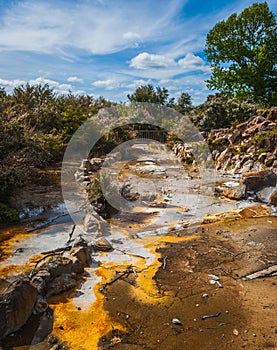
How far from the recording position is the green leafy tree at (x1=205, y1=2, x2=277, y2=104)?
19.0 m

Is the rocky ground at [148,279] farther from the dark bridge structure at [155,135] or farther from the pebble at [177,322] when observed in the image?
the dark bridge structure at [155,135]

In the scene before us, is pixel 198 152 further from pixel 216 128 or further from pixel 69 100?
pixel 69 100

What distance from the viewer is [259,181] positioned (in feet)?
35.6

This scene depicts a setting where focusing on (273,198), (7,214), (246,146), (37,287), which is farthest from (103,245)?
(246,146)

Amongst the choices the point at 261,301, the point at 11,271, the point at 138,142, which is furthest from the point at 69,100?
the point at 261,301

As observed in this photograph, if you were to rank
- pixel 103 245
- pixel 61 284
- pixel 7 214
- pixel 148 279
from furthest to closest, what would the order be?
pixel 7 214
pixel 103 245
pixel 148 279
pixel 61 284

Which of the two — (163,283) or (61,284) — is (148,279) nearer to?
(163,283)

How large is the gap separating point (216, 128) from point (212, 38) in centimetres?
614

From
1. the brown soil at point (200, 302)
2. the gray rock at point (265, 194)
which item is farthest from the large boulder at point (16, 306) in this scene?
the gray rock at point (265, 194)

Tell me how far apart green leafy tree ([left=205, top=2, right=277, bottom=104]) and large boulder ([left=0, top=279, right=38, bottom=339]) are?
18.9m

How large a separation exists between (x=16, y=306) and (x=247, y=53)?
66.8ft

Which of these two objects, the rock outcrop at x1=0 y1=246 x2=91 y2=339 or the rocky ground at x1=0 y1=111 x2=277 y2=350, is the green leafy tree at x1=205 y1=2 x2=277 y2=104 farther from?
the rock outcrop at x1=0 y1=246 x2=91 y2=339

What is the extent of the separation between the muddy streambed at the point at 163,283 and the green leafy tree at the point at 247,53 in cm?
1338

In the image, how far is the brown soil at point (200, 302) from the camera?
11.7ft
